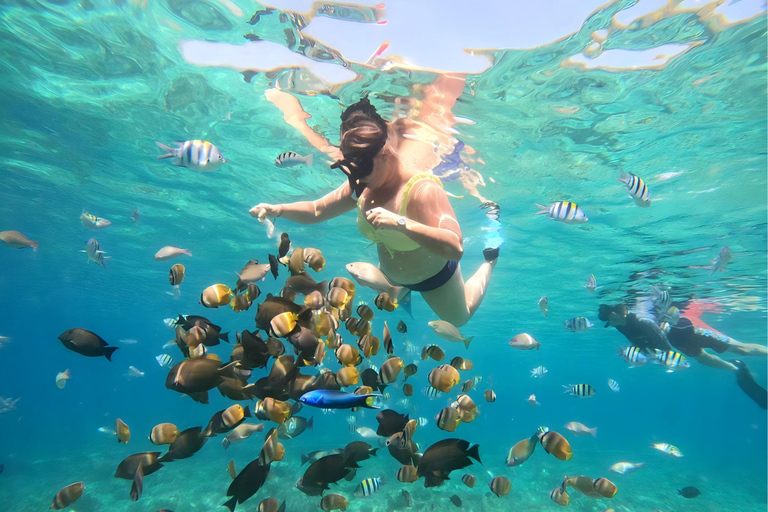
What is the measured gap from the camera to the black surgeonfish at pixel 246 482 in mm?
3201

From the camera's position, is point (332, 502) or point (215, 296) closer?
point (215, 296)

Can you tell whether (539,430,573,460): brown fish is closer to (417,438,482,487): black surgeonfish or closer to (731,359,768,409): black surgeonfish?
(417,438,482,487): black surgeonfish

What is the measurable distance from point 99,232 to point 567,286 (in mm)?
32100

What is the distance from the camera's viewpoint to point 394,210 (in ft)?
15.1

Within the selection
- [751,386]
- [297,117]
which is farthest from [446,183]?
[751,386]

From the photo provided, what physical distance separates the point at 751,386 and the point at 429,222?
18.5 meters

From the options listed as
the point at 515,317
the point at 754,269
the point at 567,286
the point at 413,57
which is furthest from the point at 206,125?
the point at 515,317

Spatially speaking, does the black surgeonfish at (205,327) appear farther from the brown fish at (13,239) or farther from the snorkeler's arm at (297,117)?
the snorkeler's arm at (297,117)

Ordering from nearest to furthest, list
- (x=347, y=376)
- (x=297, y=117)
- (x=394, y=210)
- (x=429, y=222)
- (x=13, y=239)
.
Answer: (x=347, y=376), (x=429, y=222), (x=394, y=210), (x=13, y=239), (x=297, y=117)

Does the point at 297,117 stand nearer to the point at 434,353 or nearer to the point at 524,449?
the point at 434,353

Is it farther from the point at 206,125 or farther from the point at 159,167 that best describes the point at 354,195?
the point at 159,167

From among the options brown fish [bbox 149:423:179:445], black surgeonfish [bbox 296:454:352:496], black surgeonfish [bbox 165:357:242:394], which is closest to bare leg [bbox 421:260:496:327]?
black surgeonfish [bbox 296:454:352:496]

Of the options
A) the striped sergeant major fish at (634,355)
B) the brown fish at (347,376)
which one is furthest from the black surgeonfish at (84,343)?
the striped sergeant major fish at (634,355)

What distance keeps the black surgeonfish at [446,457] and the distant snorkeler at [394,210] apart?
5.82 ft
